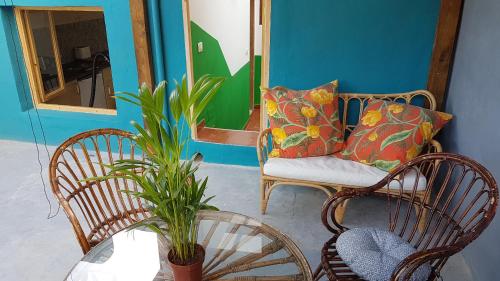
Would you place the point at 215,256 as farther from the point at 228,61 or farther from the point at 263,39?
the point at 228,61

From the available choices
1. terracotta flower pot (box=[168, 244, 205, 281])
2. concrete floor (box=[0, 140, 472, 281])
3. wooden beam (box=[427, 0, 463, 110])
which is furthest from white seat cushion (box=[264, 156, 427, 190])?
terracotta flower pot (box=[168, 244, 205, 281])

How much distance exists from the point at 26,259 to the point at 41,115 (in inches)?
71.2

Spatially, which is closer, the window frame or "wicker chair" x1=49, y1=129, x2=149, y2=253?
"wicker chair" x1=49, y1=129, x2=149, y2=253

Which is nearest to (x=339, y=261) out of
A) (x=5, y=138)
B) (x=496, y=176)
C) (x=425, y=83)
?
(x=496, y=176)

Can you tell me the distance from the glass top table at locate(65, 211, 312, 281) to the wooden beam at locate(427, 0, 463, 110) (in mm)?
1740

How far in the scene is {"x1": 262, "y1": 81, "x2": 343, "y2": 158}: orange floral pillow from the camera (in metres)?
2.54

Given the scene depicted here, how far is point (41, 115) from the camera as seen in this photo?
3561mm

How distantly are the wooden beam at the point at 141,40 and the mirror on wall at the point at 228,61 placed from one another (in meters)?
0.35

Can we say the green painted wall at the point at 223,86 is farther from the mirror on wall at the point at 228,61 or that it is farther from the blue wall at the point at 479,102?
the blue wall at the point at 479,102

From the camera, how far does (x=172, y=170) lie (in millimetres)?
1254

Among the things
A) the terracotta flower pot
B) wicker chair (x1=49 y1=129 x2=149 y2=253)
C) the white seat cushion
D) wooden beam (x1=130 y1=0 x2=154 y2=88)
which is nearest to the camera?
the terracotta flower pot

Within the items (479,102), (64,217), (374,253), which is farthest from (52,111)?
(479,102)

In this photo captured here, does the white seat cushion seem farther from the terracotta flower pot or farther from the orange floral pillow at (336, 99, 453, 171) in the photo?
the terracotta flower pot

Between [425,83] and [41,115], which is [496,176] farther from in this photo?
[41,115]
